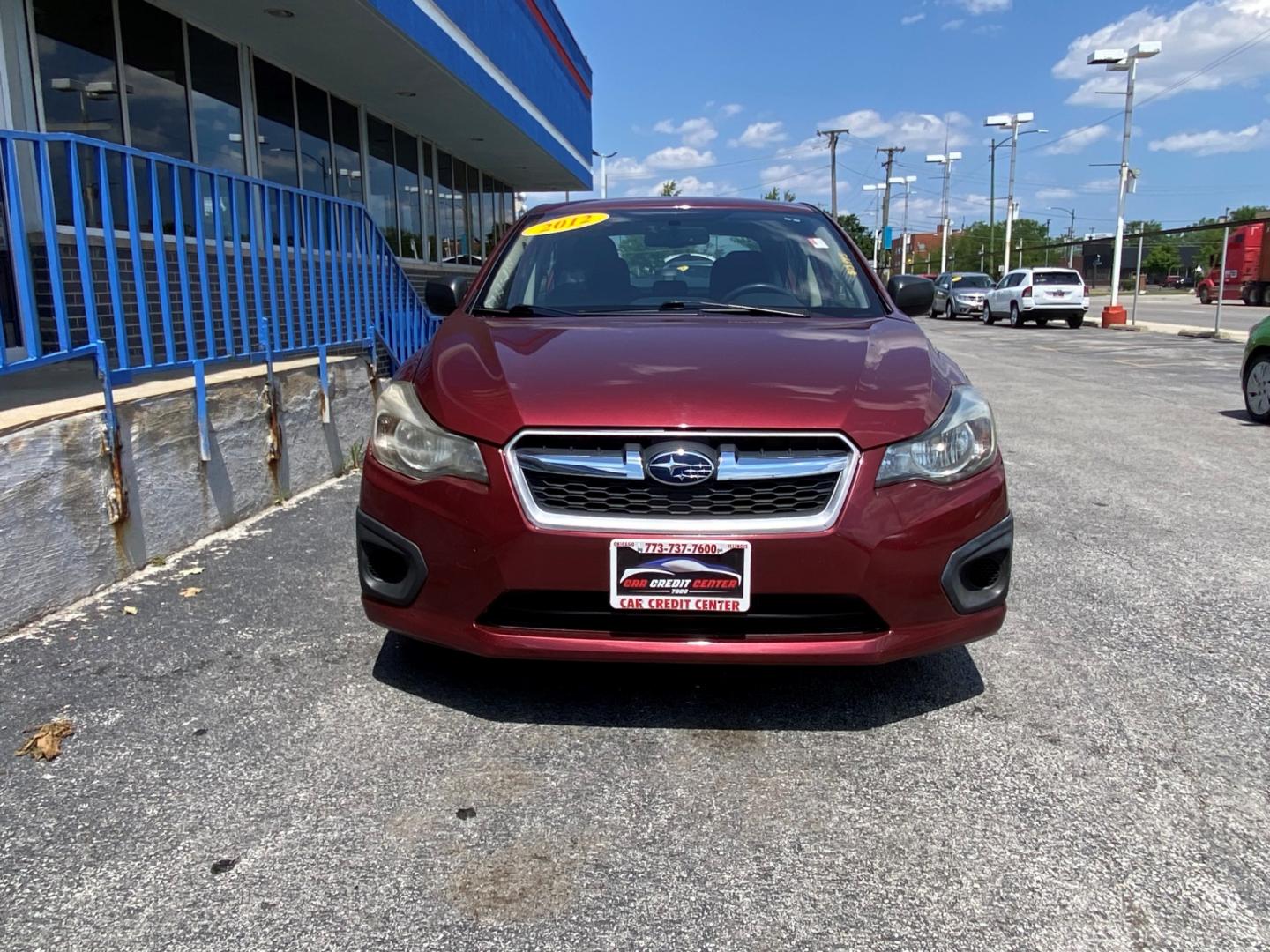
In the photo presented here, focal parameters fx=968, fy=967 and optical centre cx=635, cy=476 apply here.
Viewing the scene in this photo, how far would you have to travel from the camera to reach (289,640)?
11.1 feet

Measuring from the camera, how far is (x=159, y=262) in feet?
13.8

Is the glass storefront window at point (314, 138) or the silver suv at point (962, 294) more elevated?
the glass storefront window at point (314, 138)

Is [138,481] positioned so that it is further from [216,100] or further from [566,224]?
[216,100]

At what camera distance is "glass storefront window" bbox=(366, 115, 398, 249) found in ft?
45.2

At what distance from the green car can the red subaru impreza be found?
6.74 m

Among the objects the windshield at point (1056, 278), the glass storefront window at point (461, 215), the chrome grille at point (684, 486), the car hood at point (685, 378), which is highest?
the glass storefront window at point (461, 215)

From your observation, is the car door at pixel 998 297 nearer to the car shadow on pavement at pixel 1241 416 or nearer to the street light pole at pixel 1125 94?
the street light pole at pixel 1125 94

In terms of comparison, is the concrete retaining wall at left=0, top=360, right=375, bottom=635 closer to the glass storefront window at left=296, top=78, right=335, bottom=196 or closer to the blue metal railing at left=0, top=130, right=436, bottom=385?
the blue metal railing at left=0, top=130, right=436, bottom=385

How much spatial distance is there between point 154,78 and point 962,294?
90.8 ft

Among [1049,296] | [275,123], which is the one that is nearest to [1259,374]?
[275,123]

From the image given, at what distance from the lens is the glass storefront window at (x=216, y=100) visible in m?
9.13

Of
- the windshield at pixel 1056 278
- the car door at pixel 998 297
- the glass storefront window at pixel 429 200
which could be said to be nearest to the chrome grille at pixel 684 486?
the glass storefront window at pixel 429 200

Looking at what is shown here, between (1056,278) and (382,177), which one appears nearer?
(382,177)

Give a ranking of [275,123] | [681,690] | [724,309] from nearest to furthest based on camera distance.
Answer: [681,690], [724,309], [275,123]
